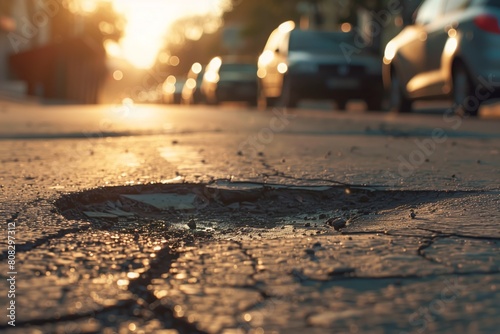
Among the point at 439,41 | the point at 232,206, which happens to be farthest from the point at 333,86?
the point at 232,206

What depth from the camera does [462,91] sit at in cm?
1066

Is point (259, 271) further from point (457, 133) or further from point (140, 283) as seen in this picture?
point (457, 133)

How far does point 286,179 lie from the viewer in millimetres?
4715

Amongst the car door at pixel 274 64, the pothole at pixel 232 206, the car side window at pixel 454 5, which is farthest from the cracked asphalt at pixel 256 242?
the car door at pixel 274 64

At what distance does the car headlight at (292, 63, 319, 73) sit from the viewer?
16.0 m

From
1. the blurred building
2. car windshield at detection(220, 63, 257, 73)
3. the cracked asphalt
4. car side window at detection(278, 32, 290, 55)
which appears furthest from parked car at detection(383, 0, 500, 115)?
the blurred building

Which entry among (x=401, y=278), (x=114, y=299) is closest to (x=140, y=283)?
(x=114, y=299)

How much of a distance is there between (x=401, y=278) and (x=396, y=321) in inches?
16.8

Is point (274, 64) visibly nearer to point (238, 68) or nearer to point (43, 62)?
point (238, 68)

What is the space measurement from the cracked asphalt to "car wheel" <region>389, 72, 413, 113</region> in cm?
737

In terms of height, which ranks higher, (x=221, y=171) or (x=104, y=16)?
(x=104, y=16)

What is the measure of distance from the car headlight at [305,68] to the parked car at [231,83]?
8.11 metres

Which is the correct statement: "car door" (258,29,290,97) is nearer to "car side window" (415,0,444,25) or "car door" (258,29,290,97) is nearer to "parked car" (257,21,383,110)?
"parked car" (257,21,383,110)

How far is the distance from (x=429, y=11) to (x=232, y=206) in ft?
27.8
